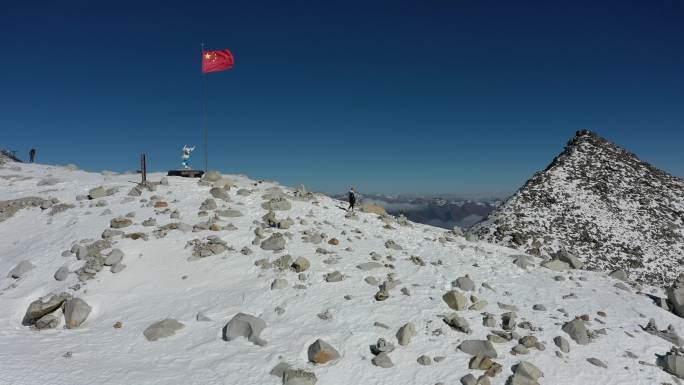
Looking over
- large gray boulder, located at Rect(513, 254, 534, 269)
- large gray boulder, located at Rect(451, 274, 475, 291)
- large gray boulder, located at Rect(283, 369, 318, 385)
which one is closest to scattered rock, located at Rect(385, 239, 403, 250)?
large gray boulder, located at Rect(451, 274, 475, 291)

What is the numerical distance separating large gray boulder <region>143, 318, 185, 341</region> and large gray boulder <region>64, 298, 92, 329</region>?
2.43m

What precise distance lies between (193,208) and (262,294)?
9340 millimetres

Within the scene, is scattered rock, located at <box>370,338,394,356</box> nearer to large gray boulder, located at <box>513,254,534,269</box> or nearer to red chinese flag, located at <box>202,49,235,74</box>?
large gray boulder, located at <box>513,254,534,269</box>

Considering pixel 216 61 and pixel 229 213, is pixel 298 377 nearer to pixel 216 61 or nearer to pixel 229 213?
pixel 229 213

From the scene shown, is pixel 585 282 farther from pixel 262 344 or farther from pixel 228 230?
pixel 228 230

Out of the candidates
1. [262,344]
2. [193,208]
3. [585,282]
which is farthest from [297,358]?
[585,282]

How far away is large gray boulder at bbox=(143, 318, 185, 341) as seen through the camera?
11.6 metres

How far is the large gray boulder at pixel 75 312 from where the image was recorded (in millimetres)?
12320

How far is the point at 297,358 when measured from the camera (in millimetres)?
10812

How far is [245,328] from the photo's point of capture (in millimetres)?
11828

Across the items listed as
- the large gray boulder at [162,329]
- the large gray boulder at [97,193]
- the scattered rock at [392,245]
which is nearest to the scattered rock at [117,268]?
the large gray boulder at [162,329]

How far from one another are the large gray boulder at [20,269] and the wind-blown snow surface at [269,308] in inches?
10.3


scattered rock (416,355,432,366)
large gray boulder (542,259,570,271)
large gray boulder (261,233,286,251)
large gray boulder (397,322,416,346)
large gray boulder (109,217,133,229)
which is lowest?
scattered rock (416,355,432,366)

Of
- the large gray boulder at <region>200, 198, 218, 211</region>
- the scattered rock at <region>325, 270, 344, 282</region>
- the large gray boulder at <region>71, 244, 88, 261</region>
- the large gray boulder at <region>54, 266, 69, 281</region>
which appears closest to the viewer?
the large gray boulder at <region>54, 266, 69, 281</region>
